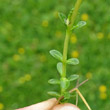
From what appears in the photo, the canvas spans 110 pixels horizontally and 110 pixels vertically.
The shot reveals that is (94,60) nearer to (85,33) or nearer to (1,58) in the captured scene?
(85,33)

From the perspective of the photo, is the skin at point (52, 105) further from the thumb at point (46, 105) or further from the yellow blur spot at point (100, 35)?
the yellow blur spot at point (100, 35)

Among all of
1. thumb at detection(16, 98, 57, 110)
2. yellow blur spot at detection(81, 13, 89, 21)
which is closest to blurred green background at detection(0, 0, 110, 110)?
yellow blur spot at detection(81, 13, 89, 21)

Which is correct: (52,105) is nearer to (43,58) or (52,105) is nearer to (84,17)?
(43,58)

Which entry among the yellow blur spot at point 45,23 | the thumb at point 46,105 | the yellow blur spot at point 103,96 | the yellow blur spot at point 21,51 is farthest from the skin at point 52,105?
the yellow blur spot at point 45,23

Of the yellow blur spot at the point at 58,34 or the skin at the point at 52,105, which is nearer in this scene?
the skin at the point at 52,105

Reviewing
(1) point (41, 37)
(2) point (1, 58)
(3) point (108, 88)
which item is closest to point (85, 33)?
(1) point (41, 37)

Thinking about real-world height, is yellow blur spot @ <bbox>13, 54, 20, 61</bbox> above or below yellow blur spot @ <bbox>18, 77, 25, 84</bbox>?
above

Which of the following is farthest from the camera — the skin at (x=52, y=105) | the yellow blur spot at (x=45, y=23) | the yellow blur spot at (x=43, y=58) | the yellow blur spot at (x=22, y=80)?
the yellow blur spot at (x=45, y=23)

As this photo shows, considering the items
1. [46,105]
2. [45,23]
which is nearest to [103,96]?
[45,23]

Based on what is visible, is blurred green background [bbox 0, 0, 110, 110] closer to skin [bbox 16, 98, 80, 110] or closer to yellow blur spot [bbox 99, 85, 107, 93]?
yellow blur spot [bbox 99, 85, 107, 93]
